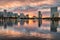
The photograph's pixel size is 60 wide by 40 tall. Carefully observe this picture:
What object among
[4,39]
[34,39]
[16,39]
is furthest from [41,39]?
[4,39]

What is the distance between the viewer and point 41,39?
27328 millimetres

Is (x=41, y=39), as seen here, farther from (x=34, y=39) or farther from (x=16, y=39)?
(x=16, y=39)

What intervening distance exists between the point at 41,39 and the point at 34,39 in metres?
1.03

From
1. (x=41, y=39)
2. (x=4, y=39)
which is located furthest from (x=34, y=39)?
(x=4, y=39)

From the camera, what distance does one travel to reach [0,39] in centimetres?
2694

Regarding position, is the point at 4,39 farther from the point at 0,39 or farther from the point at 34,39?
the point at 34,39

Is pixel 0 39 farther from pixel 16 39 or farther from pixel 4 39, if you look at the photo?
pixel 16 39

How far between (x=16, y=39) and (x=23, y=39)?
1034mm

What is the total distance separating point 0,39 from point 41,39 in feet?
19.6

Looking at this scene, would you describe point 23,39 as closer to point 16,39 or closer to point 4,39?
point 16,39

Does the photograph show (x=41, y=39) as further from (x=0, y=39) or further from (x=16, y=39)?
(x=0, y=39)

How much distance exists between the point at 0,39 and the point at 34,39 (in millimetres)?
4949

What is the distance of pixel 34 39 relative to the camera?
27375 mm

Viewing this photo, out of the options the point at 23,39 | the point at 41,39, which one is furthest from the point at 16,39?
the point at 41,39
